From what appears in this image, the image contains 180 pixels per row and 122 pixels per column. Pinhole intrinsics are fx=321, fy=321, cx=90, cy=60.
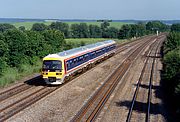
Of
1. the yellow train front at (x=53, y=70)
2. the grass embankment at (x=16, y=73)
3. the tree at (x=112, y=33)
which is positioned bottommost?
the tree at (x=112, y=33)

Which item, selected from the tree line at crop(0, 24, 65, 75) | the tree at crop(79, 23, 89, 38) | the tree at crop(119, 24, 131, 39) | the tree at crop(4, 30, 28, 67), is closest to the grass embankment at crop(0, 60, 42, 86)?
the tree line at crop(0, 24, 65, 75)

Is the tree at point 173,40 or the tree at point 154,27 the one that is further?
the tree at point 154,27

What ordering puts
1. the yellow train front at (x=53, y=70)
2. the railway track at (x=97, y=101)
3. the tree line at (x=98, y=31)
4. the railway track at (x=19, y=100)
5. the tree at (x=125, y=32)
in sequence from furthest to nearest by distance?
the tree line at (x=98, y=31) → the tree at (x=125, y=32) → the yellow train front at (x=53, y=70) → the railway track at (x=19, y=100) → the railway track at (x=97, y=101)

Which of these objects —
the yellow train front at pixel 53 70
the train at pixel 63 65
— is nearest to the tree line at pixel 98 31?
the train at pixel 63 65

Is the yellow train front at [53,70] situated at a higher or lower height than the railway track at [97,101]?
higher

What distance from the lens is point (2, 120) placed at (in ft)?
57.1

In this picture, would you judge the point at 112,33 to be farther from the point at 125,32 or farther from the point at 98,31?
the point at 125,32

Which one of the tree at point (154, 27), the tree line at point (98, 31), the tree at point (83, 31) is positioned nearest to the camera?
the tree line at point (98, 31)

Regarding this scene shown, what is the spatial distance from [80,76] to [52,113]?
1269 centimetres

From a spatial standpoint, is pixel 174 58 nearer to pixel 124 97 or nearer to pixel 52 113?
pixel 124 97

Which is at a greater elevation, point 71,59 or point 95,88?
point 71,59

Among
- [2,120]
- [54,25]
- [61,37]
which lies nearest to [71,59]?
[2,120]

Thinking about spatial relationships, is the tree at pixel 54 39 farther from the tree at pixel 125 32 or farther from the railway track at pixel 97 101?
the tree at pixel 125 32

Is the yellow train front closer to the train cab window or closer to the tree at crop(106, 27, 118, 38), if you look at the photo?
→ the train cab window
